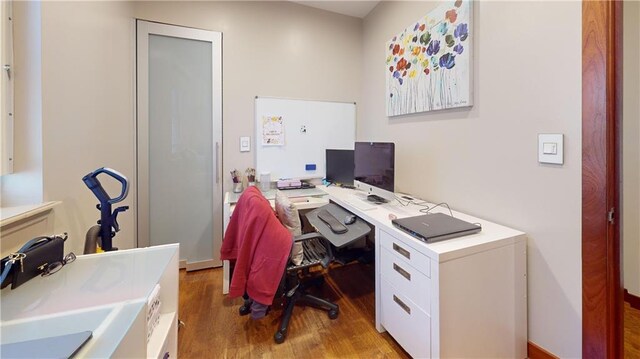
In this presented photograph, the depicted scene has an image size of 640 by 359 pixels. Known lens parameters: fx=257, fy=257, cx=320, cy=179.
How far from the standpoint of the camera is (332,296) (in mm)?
2072

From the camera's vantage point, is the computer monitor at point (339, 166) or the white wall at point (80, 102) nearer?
the white wall at point (80, 102)

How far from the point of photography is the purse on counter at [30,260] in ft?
2.59

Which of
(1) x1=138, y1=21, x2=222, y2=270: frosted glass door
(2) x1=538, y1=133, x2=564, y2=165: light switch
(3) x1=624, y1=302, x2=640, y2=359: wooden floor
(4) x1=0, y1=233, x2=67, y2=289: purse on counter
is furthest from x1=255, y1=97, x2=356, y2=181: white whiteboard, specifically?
(3) x1=624, y1=302, x2=640, y2=359: wooden floor

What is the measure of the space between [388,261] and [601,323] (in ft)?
3.05

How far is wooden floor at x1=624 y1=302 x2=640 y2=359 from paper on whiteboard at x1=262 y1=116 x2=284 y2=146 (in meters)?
2.79

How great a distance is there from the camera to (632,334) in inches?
60.2

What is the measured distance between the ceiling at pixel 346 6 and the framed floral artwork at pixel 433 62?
0.65 meters

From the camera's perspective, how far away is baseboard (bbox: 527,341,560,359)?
1.32 metres

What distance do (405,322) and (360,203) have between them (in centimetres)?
88

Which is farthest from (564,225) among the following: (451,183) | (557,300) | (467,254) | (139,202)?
(139,202)

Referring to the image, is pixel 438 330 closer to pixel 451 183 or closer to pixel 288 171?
pixel 451 183

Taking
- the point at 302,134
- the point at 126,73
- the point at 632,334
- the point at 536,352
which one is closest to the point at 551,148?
the point at 536,352

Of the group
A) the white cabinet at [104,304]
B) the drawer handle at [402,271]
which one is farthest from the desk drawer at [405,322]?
the white cabinet at [104,304]

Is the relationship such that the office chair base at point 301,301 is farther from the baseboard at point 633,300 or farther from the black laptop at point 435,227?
the baseboard at point 633,300
